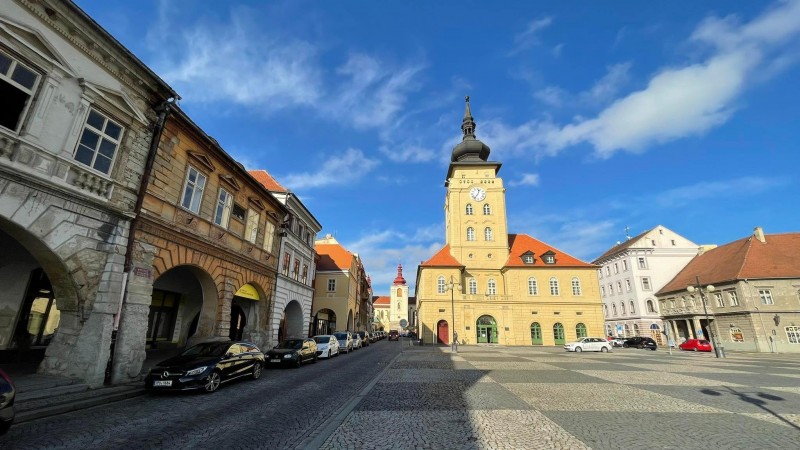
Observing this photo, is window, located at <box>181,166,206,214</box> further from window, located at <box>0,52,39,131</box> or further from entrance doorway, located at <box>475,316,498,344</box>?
entrance doorway, located at <box>475,316,498,344</box>

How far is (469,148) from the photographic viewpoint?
51.6 metres

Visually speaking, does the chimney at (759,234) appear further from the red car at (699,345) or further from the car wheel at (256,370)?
the car wheel at (256,370)

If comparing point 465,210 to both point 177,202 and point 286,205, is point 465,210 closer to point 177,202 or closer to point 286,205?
point 286,205

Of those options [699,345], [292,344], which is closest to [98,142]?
[292,344]

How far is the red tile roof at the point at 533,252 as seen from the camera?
44562mm

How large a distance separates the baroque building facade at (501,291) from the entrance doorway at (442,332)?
0.39 feet

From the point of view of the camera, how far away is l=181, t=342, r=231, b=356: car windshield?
37.1 ft

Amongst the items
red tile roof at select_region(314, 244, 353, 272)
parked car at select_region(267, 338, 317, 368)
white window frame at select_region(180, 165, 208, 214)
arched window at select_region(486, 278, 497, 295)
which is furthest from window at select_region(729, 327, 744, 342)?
white window frame at select_region(180, 165, 208, 214)

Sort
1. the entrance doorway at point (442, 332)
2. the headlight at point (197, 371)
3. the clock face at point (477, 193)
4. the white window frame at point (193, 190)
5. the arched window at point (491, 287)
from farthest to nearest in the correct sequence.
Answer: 1. the clock face at point (477, 193)
2. the arched window at point (491, 287)
3. the entrance doorway at point (442, 332)
4. the white window frame at point (193, 190)
5. the headlight at point (197, 371)

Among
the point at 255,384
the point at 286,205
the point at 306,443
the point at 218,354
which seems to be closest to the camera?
the point at 306,443

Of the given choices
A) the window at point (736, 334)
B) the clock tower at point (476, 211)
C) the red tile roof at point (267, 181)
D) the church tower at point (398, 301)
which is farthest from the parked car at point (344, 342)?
the church tower at point (398, 301)

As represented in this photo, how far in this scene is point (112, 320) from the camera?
34.4 feet

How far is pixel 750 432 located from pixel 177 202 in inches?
687

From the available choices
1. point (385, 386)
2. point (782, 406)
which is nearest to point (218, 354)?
point (385, 386)
